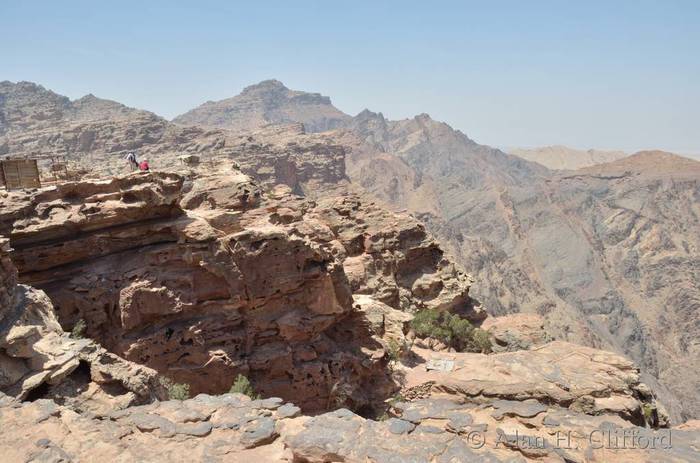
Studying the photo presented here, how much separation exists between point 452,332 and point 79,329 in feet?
68.3

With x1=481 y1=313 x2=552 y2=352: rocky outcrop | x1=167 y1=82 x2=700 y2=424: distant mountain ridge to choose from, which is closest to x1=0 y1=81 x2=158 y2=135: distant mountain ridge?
x1=167 y1=82 x2=700 y2=424: distant mountain ridge

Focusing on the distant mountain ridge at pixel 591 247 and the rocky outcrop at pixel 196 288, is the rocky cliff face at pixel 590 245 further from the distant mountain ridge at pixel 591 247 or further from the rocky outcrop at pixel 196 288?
the rocky outcrop at pixel 196 288

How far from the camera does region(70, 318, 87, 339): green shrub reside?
14.2m

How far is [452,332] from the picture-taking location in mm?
29359

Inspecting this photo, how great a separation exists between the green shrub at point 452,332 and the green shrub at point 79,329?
58.8 feet

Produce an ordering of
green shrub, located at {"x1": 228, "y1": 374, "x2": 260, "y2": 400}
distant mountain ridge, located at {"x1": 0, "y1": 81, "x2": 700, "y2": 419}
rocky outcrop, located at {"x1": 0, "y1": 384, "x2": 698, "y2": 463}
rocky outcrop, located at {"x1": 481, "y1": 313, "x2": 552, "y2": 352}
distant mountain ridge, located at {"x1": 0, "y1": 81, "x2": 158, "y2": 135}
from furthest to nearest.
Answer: distant mountain ridge, located at {"x1": 0, "y1": 81, "x2": 158, "y2": 135}
distant mountain ridge, located at {"x1": 0, "y1": 81, "x2": 700, "y2": 419}
rocky outcrop, located at {"x1": 481, "y1": 313, "x2": 552, "y2": 352}
green shrub, located at {"x1": 228, "y1": 374, "x2": 260, "y2": 400}
rocky outcrop, located at {"x1": 0, "y1": 384, "x2": 698, "y2": 463}

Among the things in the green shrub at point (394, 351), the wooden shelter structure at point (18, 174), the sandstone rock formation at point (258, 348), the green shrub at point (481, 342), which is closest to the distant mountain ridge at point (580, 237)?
the sandstone rock formation at point (258, 348)

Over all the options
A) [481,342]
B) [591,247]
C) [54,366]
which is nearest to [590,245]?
[591,247]

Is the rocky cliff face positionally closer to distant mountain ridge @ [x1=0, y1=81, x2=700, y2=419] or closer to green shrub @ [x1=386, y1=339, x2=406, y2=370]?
distant mountain ridge @ [x1=0, y1=81, x2=700, y2=419]

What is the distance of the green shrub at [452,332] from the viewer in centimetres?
2864

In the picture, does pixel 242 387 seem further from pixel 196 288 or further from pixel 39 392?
pixel 39 392

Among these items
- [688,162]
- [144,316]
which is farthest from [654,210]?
[144,316]

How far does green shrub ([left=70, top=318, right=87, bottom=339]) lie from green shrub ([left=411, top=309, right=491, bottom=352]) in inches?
706

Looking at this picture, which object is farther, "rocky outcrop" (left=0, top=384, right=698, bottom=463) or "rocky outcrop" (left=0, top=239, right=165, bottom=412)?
"rocky outcrop" (left=0, top=239, right=165, bottom=412)
